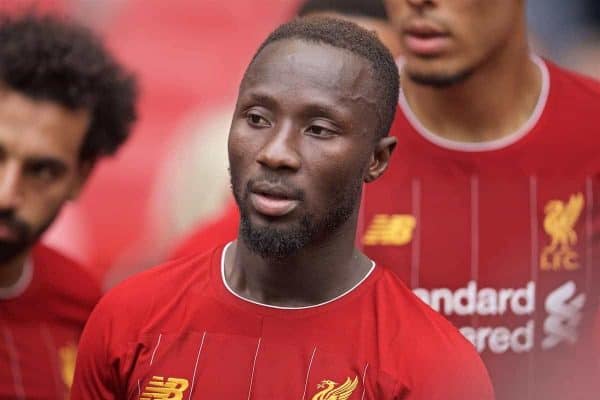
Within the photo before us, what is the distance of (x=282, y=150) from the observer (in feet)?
7.52

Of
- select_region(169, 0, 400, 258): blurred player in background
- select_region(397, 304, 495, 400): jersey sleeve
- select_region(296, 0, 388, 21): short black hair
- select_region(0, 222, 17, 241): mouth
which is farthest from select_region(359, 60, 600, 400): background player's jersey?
select_region(0, 222, 17, 241): mouth

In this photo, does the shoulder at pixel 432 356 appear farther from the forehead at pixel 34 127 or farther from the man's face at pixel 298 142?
the forehead at pixel 34 127

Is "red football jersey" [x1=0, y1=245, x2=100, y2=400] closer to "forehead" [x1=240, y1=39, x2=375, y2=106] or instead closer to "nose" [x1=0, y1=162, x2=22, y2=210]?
"nose" [x1=0, y1=162, x2=22, y2=210]

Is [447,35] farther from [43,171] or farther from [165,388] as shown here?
[165,388]

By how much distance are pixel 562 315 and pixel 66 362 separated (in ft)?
4.65

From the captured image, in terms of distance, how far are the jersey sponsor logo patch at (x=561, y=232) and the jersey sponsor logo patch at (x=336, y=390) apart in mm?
1179

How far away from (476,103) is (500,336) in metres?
0.64

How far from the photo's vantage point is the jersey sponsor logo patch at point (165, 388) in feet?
7.79

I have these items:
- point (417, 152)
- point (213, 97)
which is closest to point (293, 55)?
point (417, 152)

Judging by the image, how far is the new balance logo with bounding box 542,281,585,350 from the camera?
339 centimetres

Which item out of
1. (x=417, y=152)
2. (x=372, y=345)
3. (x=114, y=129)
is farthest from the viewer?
(x=114, y=129)

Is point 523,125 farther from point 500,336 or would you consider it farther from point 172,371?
point 172,371

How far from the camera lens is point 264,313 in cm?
245

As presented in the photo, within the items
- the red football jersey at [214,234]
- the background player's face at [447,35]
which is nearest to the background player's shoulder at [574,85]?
the background player's face at [447,35]
